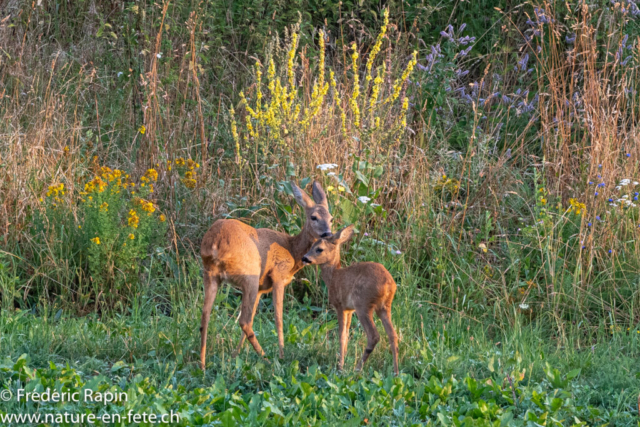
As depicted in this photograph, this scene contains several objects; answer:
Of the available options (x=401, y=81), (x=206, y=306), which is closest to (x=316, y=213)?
(x=206, y=306)

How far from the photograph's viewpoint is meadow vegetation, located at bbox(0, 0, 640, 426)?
4.12 metres

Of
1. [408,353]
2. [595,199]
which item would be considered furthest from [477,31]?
[408,353]

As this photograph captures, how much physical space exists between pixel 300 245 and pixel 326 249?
40cm

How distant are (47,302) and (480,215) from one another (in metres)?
3.63

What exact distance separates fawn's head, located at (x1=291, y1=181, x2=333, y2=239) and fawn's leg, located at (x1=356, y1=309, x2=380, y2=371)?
791 millimetres

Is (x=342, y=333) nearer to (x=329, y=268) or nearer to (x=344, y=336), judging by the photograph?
(x=344, y=336)

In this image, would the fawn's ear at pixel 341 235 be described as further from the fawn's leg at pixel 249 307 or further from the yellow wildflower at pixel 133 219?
the yellow wildflower at pixel 133 219

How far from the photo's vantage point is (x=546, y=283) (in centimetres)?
562

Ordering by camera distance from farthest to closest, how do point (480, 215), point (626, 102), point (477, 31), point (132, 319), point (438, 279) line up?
1. point (477, 31)
2. point (626, 102)
3. point (480, 215)
4. point (438, 279)
5. point (132, 319)

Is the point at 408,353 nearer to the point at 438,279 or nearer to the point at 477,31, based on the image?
the point at 438,279

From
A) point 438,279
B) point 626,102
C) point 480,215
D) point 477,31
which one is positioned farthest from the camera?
point 477,31

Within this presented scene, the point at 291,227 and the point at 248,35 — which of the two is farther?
the point at 248,35

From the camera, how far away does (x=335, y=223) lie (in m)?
5.91

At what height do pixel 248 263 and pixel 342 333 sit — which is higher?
pixel 248 263
